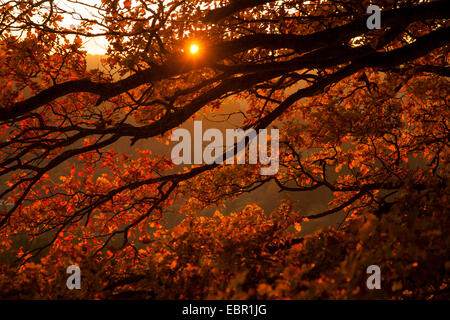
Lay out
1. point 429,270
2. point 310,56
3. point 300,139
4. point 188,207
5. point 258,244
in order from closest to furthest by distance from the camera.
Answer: point 429,270
point 258,244
point 310,56
point 300,139
point 188,207

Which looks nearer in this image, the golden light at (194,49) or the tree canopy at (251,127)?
the tree canopy at (251,127)

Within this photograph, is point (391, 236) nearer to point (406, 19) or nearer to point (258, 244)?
point (258, 244)

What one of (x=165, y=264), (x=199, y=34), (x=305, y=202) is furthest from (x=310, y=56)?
(x=305, y=202)

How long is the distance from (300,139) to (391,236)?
17.0 ft

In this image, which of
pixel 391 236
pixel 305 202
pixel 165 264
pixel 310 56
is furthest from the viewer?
pixel 305 202

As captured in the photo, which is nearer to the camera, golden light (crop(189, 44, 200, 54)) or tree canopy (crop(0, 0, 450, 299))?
tree canopy (crop(0, 0, 450, 299))

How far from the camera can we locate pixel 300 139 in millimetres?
7891

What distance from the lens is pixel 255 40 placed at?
15.7ft

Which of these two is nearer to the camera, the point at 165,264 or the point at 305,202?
the point at 165,264

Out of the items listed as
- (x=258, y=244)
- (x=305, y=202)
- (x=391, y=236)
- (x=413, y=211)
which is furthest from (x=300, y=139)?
(x=305, y=202)

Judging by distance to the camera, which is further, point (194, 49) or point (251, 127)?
point (251, 127)

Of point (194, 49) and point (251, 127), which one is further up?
point (194, 49)

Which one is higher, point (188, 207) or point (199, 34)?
point (199, 34)
